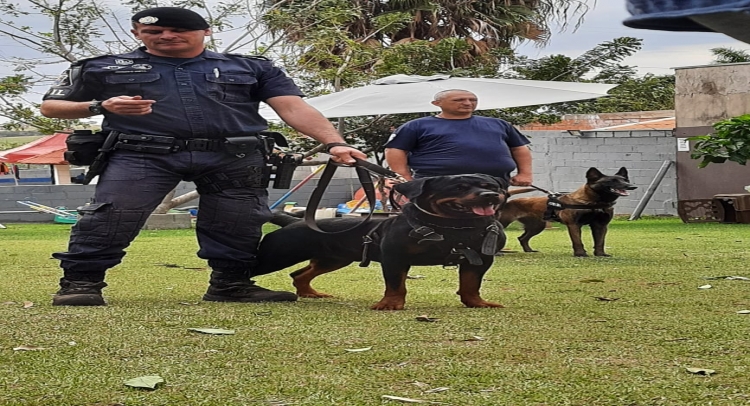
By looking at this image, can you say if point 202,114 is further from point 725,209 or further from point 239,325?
point 725,209

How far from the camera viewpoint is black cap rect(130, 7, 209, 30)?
570 centimetres

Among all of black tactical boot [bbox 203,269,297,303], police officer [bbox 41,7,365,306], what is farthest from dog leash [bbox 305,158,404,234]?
black tactical boot [bbox 203,269,297,303]

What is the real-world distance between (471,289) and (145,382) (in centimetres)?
255

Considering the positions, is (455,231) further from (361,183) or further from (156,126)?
(156,126)

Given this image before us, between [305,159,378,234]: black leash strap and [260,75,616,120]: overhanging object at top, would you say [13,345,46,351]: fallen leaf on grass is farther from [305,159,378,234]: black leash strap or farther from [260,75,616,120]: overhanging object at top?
[260,75,616,120]: overhanging object at top

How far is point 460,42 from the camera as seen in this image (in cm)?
2325

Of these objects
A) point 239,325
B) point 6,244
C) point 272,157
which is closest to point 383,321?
point 239,325

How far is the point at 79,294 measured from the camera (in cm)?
568

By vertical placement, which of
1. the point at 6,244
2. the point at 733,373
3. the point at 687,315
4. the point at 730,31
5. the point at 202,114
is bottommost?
the point at 6,244

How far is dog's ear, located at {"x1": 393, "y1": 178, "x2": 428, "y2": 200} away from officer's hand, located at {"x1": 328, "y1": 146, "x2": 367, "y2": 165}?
0.85ft

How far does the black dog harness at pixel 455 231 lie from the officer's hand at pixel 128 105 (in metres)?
1.31

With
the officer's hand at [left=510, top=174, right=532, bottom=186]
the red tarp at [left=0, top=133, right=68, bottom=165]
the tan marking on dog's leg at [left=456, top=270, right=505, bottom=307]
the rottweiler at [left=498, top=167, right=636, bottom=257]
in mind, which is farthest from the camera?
the red tarp at [left=0, top=133, right=68, bottom=165]

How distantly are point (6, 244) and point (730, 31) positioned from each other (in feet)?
43.3

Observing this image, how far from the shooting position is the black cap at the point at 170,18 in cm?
570
